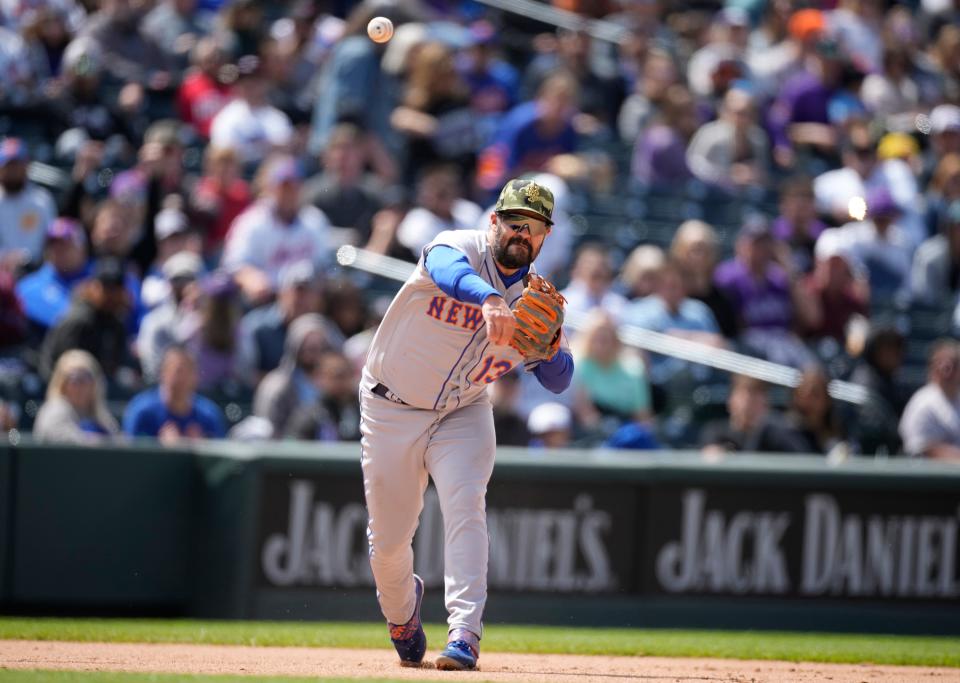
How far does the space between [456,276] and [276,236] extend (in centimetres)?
594

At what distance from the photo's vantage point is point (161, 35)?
44.2ft

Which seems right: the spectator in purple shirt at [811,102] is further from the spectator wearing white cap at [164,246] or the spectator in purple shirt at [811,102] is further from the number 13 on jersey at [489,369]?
the number 13 on jersey at [489,369]

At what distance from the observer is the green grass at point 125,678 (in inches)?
209

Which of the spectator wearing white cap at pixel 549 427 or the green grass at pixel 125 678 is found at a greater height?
the spectator wearing white cap at pixel 549 427

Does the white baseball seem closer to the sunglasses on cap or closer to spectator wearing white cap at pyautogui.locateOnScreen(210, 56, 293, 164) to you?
the sunglasses on cap

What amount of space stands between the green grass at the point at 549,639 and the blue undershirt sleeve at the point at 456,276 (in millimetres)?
2357

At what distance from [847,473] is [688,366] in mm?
1851

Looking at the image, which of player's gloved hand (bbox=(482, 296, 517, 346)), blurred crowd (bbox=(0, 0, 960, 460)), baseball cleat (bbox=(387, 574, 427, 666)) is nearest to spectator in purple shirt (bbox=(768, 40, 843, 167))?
blurred crowd (bbox=(0, 0, 960, 460))

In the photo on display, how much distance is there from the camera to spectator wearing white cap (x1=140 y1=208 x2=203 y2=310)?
420 inches

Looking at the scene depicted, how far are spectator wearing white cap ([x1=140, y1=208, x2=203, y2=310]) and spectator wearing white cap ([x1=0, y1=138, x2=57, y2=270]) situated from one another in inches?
30.1

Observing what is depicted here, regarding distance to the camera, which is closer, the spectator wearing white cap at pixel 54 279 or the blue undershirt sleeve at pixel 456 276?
the blue undershirt sleeve at pixel 456 276

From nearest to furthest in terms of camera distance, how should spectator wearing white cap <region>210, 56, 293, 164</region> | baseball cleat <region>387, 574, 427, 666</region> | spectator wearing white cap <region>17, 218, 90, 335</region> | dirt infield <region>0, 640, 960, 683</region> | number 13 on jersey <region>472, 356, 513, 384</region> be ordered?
dirt infield <region>0, 640, 960, 683</region>, number 13 on jersey <region>472, 356, 513, 384</region>, baseball cleat <region>387, 574, 427, 666</region>, spectator wearing white cap <region>17, 218, 90, 335</region>, spectator wearing white cap <region>210, 56, 293, 164</region>

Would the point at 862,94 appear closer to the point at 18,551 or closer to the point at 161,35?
the point at 161,35

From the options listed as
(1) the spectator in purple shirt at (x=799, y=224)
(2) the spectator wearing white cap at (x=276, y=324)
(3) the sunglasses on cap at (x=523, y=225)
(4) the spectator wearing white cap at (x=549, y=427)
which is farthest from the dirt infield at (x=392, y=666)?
(1) the spectator in purple shirt at (x=799, y=224)
